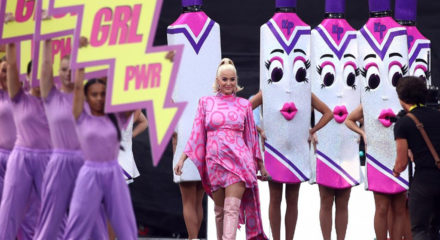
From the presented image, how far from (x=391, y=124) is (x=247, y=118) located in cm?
122

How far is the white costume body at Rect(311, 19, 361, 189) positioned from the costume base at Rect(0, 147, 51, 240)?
2733 mm

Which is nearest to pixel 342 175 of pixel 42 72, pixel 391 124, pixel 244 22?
pixel 391 124

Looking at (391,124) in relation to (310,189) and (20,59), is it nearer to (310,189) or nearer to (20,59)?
(310,189)

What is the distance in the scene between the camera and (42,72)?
699 centimetres

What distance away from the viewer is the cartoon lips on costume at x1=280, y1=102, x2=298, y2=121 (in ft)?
30.5

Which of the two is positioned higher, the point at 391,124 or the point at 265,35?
the point at 265,35

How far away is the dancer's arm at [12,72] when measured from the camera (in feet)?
24.4

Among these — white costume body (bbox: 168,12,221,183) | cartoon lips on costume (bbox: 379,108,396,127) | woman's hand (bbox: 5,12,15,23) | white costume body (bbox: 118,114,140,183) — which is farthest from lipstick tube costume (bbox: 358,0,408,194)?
woman's hand (bbox: 5,12,15,23)

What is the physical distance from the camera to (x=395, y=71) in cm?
931

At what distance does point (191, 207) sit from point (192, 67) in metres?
1.10

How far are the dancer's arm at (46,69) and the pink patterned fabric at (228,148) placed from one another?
6.26 ft

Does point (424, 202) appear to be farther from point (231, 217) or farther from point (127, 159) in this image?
point (127, 159)

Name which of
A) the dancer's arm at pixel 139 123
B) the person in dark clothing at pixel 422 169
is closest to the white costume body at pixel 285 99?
the dancer's arm at pixel 139 123

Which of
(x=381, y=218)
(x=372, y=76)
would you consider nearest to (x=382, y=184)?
(x=381, y=218)
